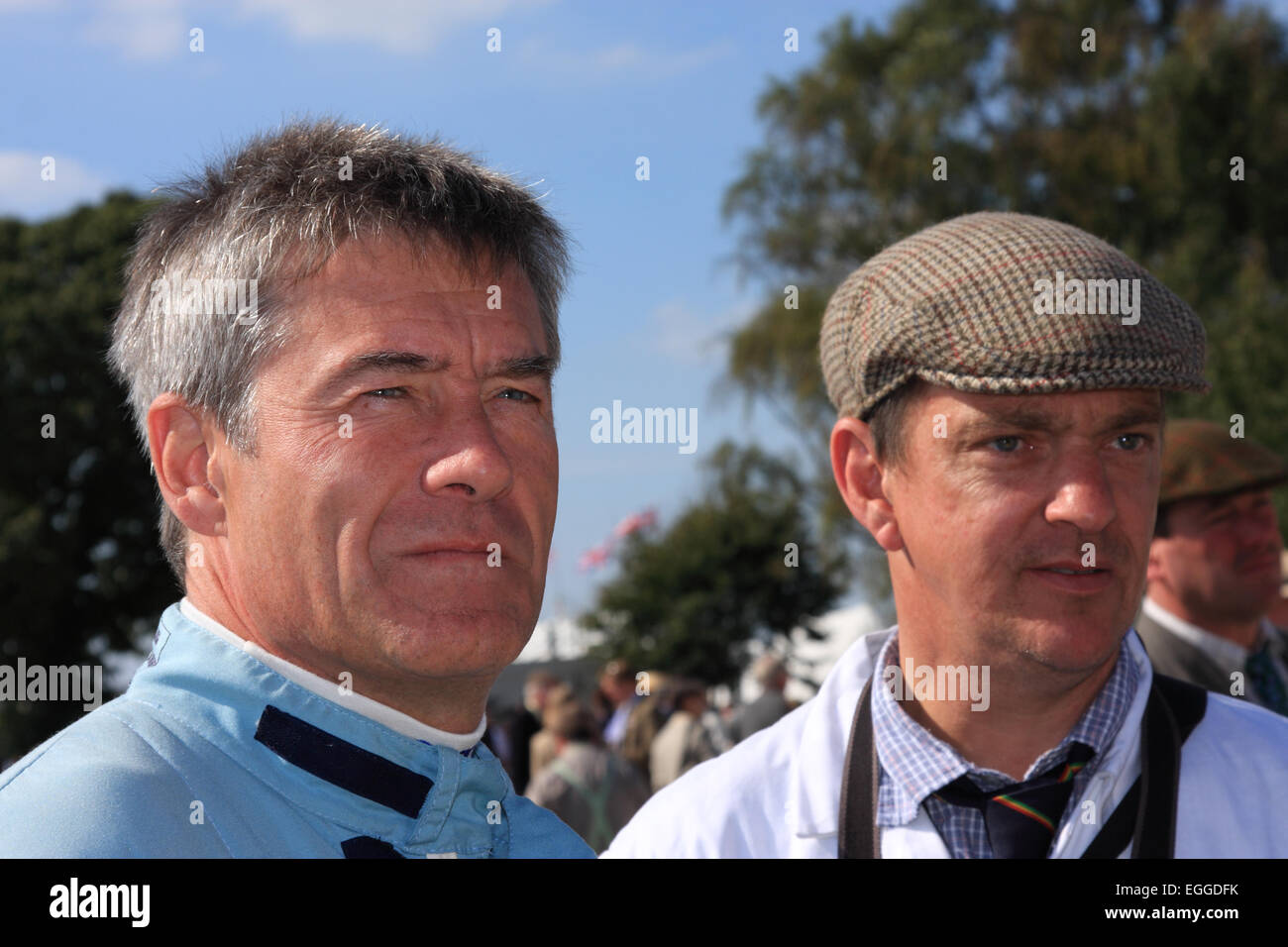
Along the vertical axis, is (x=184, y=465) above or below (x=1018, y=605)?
above

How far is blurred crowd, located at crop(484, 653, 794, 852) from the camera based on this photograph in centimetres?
814

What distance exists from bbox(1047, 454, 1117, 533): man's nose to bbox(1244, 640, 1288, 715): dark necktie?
94.6 inches

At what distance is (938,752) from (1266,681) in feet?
8.14

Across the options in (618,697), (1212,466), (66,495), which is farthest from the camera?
(66,495)

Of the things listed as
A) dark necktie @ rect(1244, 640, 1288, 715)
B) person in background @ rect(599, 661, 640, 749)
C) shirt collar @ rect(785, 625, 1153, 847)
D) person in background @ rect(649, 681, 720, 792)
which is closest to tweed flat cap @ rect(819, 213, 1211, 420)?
shirt collar @ rect(785, 625, 1153, 847)

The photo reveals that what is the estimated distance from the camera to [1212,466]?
13.3ft

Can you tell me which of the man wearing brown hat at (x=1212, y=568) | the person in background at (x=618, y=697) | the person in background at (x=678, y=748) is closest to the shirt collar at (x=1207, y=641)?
the man wearing brown hat at (x=1212, y=568)

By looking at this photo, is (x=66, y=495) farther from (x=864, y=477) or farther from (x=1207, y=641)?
(x=864, y=477)

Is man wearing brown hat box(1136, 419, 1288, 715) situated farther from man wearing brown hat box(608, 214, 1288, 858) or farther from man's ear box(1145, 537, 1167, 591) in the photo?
man wearing brown hat box(608, 214, 1288, 858)

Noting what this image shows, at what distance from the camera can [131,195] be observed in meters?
30.1

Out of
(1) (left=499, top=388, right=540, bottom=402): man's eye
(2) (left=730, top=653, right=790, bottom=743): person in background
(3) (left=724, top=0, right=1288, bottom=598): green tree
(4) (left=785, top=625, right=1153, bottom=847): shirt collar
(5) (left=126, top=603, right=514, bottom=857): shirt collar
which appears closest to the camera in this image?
(5) (left=126, top=603, right=514, bottom=857): shirt collar

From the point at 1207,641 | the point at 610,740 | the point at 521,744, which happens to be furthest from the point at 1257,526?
the point at 610,740

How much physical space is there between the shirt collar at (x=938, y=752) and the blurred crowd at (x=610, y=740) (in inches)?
94.6
